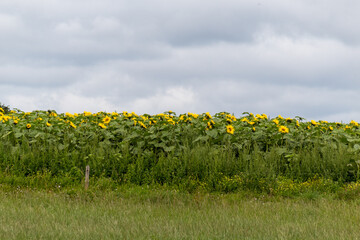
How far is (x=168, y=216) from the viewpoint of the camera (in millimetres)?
7062

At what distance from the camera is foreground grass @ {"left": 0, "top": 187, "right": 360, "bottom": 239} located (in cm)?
595

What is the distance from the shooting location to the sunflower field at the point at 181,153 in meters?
9.28

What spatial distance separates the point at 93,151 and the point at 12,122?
2757 millimetres

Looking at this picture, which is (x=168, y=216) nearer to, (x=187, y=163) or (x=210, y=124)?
(x=187, y=163)

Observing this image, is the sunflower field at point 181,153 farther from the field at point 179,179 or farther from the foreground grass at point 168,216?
the foreground grass at point 168,216

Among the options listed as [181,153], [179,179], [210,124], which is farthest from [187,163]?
[210,124]

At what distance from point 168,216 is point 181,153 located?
8.73 ft

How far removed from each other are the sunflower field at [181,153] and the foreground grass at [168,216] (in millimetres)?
648

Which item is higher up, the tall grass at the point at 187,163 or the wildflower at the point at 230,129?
the wildflower at the point at 230,129

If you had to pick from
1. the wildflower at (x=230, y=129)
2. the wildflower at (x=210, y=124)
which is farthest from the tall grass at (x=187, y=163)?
the wildflower at (x=210, y=124)

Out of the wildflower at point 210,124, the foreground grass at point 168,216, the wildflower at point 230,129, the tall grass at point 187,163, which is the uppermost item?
the wildflower at point 210,124

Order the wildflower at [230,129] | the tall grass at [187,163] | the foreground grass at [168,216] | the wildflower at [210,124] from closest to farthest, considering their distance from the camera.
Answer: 1. the foreground grass at [168,216]
2. the tall grass at [187,163]
3. the wildflower at [230,129]
4. the wildflower at [210,124]

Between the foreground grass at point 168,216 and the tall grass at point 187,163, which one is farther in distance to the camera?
the tall grass at point 187,163

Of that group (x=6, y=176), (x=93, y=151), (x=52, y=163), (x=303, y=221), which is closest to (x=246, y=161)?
(x=303, y=221)
